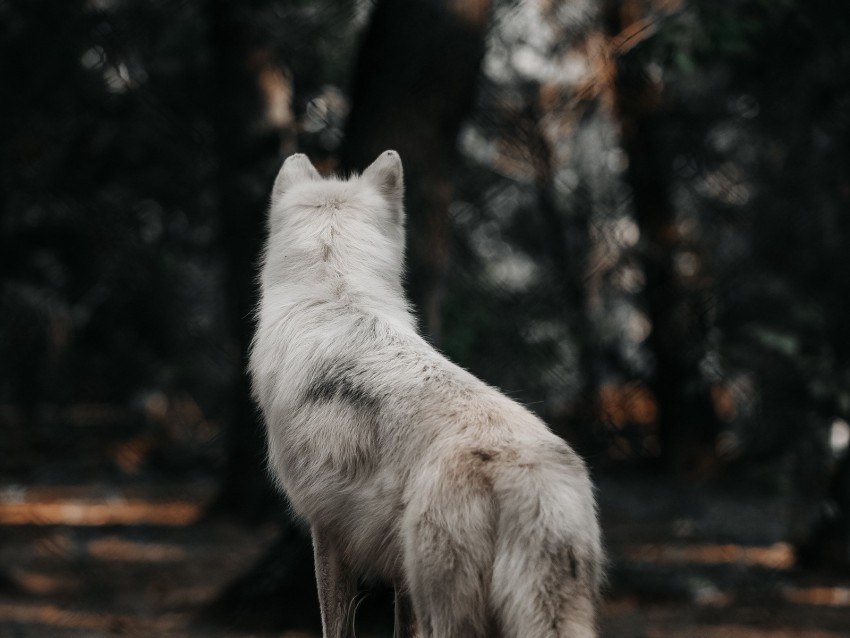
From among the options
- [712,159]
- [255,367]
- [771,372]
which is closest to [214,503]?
[771,372]

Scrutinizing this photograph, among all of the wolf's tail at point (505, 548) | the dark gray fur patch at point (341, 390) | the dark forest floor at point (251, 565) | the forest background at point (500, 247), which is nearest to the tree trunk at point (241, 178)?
the forest background at point (500, 247)

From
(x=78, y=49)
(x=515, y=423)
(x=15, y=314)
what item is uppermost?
(x=78, y=49)

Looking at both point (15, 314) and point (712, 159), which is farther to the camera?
point (15, 314)

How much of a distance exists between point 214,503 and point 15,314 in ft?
19.9

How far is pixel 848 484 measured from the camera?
26.0 ft

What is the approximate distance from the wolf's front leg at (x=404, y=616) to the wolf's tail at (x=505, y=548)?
0.57 m

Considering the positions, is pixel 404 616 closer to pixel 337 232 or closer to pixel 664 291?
pixel 337 232

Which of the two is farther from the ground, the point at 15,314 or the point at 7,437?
the point at 15,314

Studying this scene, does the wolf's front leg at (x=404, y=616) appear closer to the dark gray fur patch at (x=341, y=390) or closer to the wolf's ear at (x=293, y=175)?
the dark gray fur patch at (x=341, y=390)

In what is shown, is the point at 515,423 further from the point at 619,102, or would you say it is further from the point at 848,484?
the point at 619,102

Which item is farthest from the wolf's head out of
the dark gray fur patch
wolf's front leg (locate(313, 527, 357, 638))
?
wolf's front leg (locate(313, 527, 357, 638))

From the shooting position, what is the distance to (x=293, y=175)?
402 cm

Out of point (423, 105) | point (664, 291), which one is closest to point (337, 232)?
point (423, 105)

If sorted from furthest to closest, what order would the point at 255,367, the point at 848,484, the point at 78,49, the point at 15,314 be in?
the point at 15,314 < the point at 78,49 < the point at 848,484 < the point at 255,367
